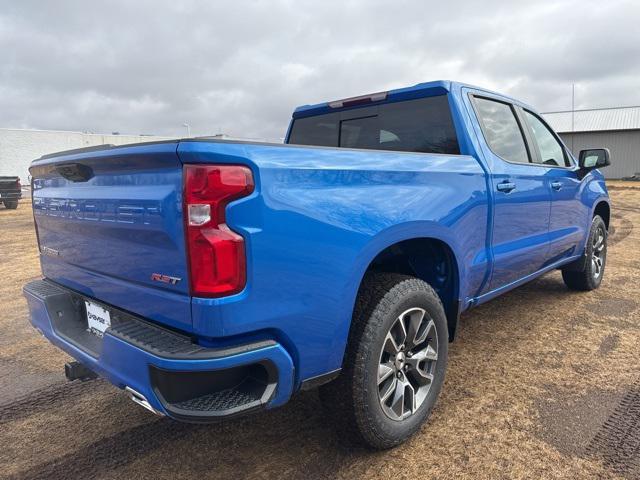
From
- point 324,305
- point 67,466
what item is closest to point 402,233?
point 324,305

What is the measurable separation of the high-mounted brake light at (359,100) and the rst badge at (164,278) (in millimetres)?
2214

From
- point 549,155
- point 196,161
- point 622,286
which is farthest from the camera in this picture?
point 622,286

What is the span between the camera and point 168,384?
1.73 m

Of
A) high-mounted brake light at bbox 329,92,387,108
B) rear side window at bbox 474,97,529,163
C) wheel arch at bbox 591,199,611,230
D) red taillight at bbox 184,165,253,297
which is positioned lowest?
wheel arch at bbox 591,199,611,230

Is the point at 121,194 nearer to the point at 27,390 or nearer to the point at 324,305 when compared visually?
the point at 324,305

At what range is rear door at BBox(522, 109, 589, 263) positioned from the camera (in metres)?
3.96

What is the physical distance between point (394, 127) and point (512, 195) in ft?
3.14

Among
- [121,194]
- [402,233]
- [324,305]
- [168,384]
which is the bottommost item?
[168,384]

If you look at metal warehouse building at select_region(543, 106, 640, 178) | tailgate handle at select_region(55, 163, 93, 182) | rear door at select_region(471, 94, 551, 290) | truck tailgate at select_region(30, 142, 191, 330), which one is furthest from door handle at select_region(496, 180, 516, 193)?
metal warehouse building at select_region(543, 106, 640, 178)

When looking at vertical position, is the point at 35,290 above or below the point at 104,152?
below

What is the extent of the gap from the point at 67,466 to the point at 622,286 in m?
5.57

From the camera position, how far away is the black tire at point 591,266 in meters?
4.89

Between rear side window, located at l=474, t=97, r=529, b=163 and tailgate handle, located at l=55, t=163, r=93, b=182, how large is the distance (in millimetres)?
2474

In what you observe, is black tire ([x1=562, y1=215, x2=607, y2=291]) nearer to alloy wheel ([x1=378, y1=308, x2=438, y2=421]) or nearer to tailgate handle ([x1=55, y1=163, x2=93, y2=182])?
alloy wheel ([x1=378, y1=308, x2=438, y2=421])
